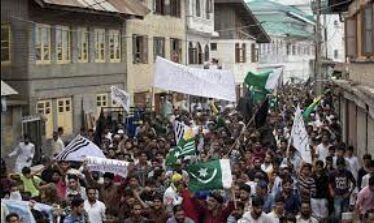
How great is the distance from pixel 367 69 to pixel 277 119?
228 inches

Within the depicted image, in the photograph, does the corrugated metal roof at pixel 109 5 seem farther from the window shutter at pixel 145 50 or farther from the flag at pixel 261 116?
the flag at pixel 261 116

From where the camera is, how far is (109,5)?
2888 centimetres

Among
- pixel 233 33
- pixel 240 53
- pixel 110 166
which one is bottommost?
pixel 110 166

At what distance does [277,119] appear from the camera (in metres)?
25.2

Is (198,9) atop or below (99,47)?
atop

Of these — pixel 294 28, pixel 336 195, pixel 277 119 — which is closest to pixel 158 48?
pixel 277 119

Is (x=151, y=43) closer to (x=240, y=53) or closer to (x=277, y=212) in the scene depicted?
(x=240, y=53)

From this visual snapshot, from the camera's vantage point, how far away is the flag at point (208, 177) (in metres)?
11.6

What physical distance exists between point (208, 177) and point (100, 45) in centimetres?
1901

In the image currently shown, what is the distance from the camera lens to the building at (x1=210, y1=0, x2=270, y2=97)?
52.7 metres

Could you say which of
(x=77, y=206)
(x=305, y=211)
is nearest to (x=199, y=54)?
(x=305, y=211)

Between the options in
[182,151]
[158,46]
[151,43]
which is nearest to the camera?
[182,151]

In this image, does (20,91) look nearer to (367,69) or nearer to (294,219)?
(367,69)

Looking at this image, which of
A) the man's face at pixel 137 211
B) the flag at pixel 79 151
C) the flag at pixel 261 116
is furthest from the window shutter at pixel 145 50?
the man's face at pixel 137 211
